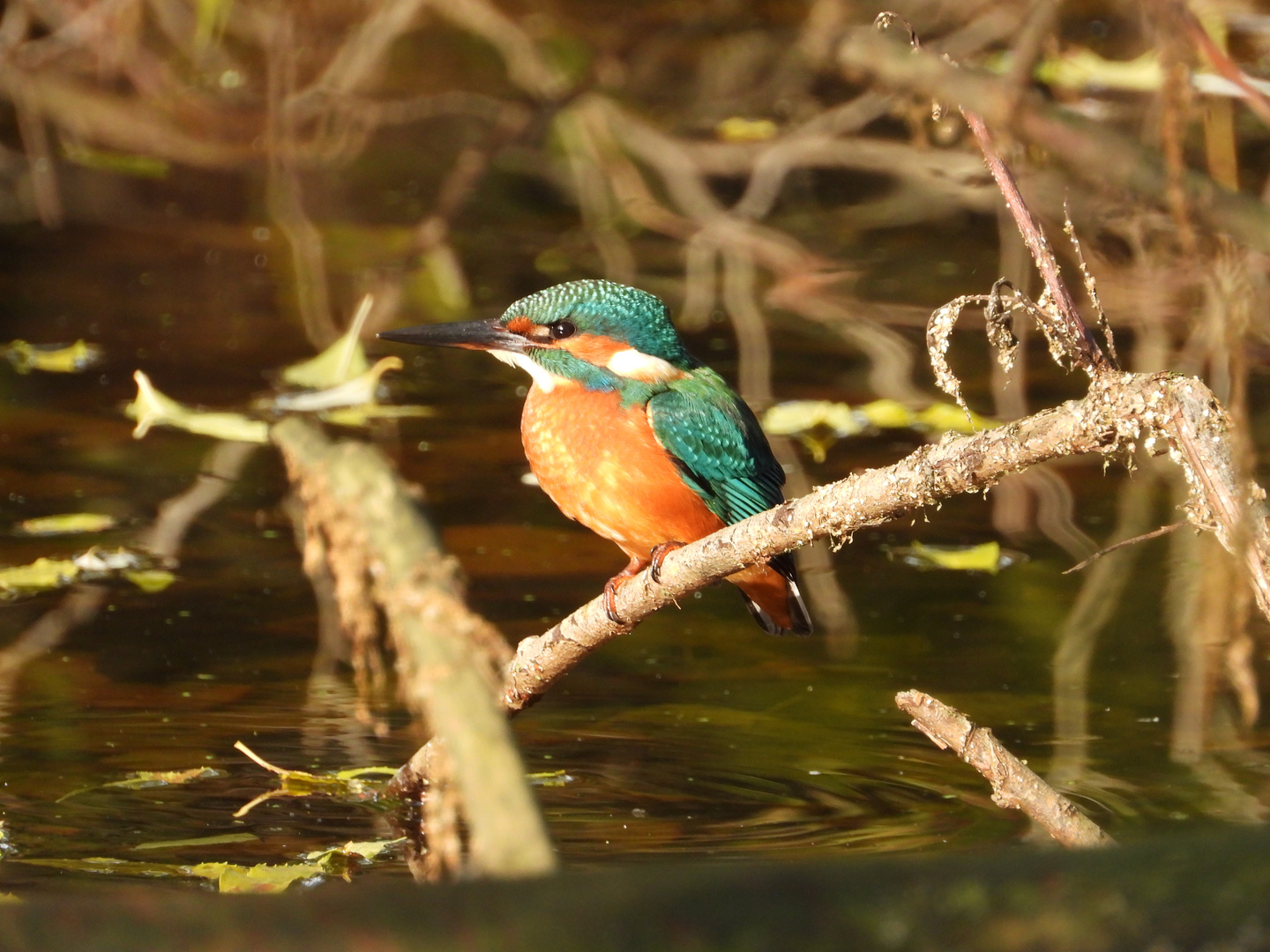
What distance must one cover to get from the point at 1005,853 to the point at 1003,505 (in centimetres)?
350

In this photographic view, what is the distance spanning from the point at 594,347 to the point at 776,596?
548 millimetres

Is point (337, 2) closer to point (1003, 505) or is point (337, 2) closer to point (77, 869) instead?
point (1003, 505)

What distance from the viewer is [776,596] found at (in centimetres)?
315

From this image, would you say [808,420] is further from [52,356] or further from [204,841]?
[204,841]

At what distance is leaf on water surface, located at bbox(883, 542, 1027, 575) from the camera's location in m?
4.10

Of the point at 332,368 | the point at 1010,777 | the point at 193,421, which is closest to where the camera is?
the point at 1010,777

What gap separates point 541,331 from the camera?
3.10 m

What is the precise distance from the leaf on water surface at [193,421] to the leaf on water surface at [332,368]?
1.15 ft

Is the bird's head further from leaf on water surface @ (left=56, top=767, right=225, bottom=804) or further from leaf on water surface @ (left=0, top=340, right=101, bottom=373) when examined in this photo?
leaf on water surface @ (left=0, top=340, right=101, bottom=373)

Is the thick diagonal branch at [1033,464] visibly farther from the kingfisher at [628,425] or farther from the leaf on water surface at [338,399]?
the leaf on water surface at [338,399]

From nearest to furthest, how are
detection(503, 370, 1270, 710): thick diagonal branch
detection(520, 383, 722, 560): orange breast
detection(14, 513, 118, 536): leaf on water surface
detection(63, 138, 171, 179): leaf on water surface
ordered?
detection(503, 370, 1270, 710): thick diagonal branch
detection(520, 383, 722, 560): orange breast
detection(14, 513, 118, 536): leaf on water surface
detection(63, 138, 171, 179): leaf on water surface

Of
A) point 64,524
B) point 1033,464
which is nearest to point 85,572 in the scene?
point 64,524

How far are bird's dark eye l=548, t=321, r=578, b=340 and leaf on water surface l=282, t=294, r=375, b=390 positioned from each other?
6.47ft

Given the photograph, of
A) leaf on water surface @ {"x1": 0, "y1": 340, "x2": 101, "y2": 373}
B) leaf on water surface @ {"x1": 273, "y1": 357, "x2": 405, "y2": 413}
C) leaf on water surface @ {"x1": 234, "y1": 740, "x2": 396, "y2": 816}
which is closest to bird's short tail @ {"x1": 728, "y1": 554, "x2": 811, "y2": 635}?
leaf on water surface @ {"x1": 234, "y1": 740, "x2": 396, "y2": 816}
